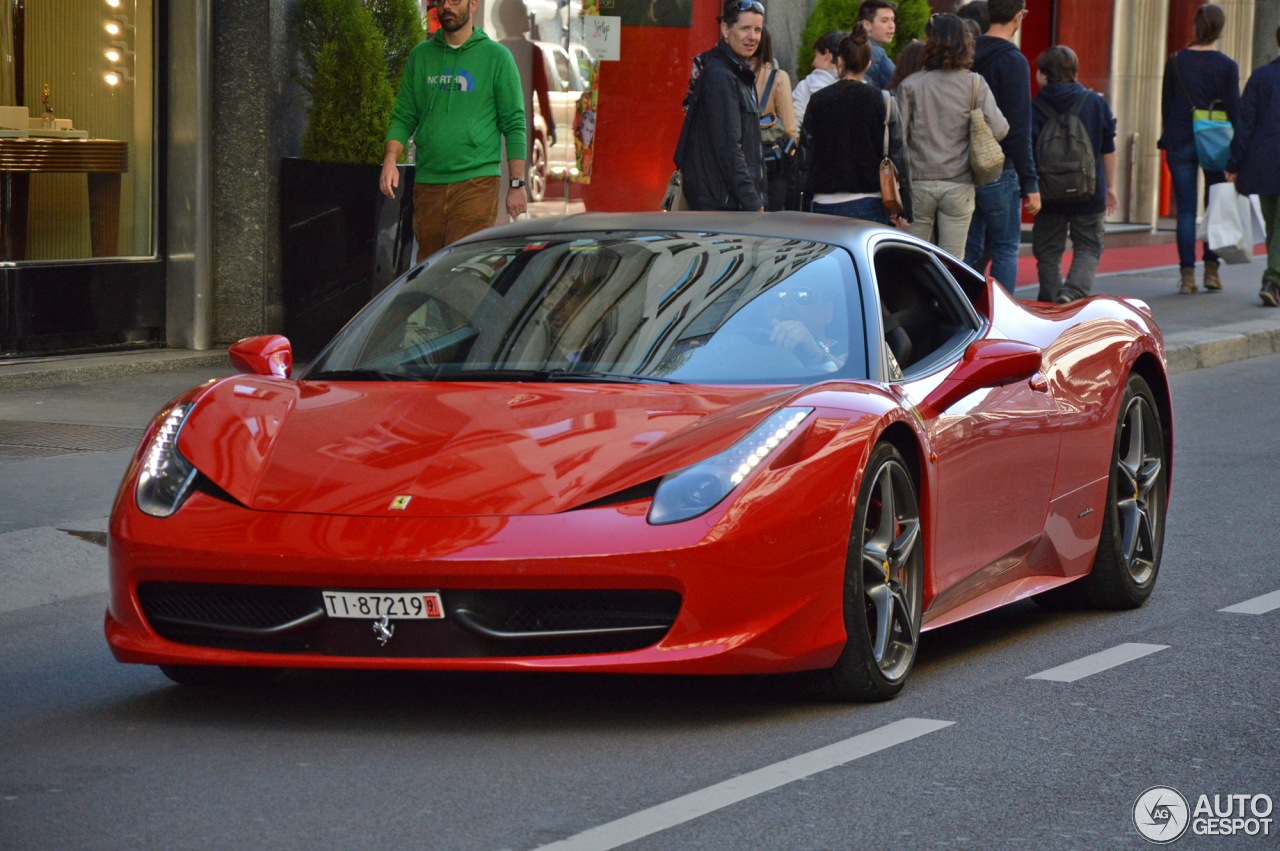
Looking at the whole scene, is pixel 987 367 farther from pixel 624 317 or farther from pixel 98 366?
pixel 98 366

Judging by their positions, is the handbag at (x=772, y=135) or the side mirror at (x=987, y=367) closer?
the side mirror at (x=987, y=367)

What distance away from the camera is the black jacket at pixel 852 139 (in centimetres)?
1104

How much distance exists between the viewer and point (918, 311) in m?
6.05

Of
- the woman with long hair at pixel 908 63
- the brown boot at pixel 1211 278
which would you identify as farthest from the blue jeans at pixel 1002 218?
the brown boot at pixel 1211 278

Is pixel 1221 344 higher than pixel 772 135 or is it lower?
lower

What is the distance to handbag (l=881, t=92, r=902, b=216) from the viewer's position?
35.8 ft

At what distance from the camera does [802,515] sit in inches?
185

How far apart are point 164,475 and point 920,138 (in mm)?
7683

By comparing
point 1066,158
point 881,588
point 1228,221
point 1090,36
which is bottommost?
point 881,588

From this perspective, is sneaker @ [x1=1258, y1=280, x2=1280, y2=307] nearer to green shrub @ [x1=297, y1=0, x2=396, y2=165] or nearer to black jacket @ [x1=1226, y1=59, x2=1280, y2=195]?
black jacket @ [x1=1226, y1=59, x2=1280, y2=195]

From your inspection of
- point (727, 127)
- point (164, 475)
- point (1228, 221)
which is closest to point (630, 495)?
point (164, 475)

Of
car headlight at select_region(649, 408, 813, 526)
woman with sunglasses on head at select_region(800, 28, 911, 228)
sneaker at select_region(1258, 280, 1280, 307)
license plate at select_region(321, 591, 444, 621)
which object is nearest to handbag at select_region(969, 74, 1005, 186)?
woman with sunglasses on head at select_region(800, 28, 911, 228)

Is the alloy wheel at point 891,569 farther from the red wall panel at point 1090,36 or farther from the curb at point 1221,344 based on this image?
the red wall panel at point 1090,36

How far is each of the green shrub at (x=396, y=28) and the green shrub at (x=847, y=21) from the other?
14.6ft
